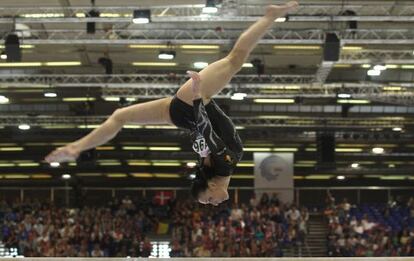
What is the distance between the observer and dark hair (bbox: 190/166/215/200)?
234 inches

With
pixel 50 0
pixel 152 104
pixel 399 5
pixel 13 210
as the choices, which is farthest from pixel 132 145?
pixel 152 104

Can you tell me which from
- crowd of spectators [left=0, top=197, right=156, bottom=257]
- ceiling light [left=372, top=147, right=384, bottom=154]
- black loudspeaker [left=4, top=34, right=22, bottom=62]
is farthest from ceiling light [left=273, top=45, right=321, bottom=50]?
ceiling light [left=372, top=147, right=384, bottom=154]

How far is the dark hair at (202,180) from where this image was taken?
594 cm

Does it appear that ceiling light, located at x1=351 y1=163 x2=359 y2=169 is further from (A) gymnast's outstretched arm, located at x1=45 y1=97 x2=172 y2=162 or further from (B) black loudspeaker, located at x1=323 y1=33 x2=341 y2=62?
(A) gymnast's outstretched arm, located at x1=45 y1=97 x2=172 y2=162

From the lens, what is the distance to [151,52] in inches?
845

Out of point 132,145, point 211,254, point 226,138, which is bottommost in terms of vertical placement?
point 211,254

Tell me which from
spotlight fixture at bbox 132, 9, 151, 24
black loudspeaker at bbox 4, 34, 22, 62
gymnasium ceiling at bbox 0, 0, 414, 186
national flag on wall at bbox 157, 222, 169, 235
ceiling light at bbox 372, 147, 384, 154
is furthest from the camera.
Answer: ceiling light at bbox 372, 147, 384, 154

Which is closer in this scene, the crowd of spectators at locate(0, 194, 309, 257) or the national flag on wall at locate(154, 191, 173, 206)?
the crowd of spectators at locate(0, 194, 309, 257)

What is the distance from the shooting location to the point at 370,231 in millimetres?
22047

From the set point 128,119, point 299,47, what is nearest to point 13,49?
point 299,47

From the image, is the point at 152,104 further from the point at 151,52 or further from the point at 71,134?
the point at 71,134

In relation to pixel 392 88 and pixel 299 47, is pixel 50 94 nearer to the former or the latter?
pixel 299 47

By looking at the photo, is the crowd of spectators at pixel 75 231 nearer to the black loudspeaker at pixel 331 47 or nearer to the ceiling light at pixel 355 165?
the black loudspeaker at pixel 331 47

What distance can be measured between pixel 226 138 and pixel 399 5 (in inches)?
478
